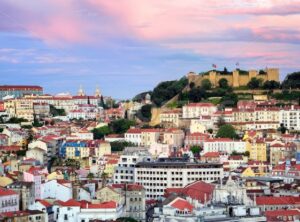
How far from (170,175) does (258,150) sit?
11.0m

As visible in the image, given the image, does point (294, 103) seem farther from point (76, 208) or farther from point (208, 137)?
point (76, 208)

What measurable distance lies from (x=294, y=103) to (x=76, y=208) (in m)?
34.1

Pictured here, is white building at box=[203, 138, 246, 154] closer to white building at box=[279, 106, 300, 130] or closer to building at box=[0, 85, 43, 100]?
white building at box=[279, 106, 300, 130]

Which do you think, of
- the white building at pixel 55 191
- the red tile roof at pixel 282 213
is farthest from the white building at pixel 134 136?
the red tile roof at pixel 282 213

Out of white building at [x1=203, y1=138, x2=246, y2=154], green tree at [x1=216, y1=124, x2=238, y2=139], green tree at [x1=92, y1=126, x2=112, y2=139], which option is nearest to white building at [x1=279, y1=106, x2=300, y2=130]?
green tree at [x1=216, y1=124, x2=238, y2=139]

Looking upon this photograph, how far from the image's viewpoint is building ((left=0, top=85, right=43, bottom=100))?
3631 inches

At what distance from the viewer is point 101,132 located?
222 ft

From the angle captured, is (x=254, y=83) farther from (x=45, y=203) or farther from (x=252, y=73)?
(x=45, y=203)

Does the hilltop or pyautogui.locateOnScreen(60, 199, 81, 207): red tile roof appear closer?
pyautogui.locateOnScreen(60, 199, 81, 207): red tile roof

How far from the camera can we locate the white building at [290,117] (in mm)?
64438

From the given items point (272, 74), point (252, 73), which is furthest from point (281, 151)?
point (252, 73)

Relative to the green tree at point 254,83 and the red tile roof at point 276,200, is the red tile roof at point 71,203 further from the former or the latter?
the green tree at point 254,83

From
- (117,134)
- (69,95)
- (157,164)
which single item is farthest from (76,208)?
(69,95)

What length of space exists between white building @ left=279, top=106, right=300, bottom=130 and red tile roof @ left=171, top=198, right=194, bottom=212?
28869mm
